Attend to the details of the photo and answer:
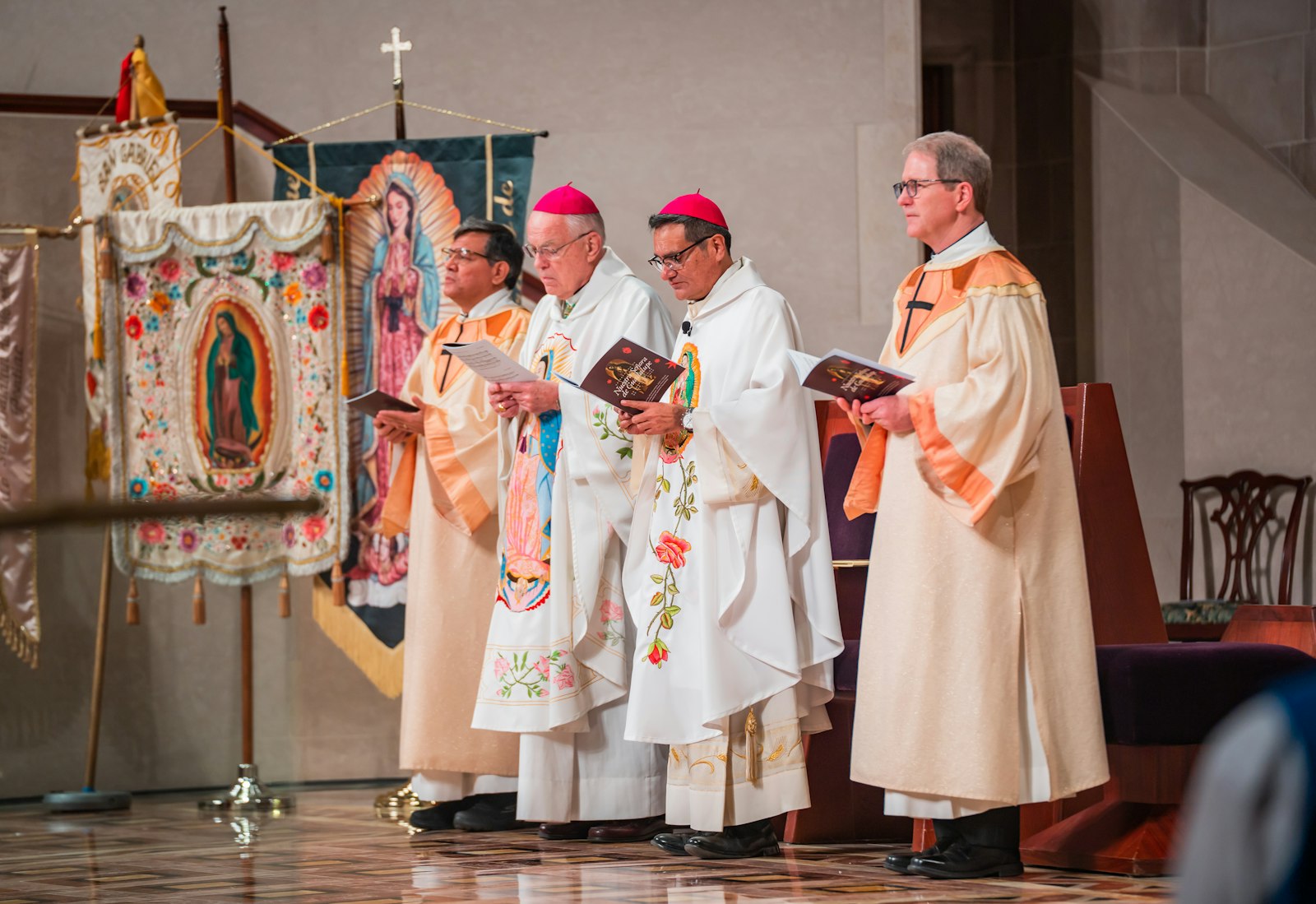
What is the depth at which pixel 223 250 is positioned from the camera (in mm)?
6020

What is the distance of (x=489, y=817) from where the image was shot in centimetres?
496

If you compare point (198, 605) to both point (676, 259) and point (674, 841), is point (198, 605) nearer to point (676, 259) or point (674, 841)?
point (674, 841)

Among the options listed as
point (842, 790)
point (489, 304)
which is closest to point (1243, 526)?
point (842, 790)

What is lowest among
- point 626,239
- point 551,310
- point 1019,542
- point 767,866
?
point 767,866

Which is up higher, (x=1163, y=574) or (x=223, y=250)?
(x=223, y=250)

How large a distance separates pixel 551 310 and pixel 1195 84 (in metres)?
5.67

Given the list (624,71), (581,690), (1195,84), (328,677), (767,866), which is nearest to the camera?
(767,866)

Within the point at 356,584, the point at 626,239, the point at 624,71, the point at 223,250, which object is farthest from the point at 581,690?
the point at 624,71

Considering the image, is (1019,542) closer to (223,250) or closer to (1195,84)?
(223,250)

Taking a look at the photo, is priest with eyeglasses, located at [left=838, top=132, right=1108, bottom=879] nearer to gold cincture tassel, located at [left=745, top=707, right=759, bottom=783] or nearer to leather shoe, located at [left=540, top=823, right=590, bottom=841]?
gold cincture tassel, located at [left=745, top=707, right=759, bottom=783]

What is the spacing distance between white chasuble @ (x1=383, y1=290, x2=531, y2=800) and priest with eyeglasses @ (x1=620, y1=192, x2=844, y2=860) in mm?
942

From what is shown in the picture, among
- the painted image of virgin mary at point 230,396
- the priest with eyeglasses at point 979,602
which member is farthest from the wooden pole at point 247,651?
the priest with eyeglasses at point 979,602

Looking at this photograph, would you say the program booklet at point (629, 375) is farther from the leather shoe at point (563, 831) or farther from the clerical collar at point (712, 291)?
the leather shoe at point (563, 831)

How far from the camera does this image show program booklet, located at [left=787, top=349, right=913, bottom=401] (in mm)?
3525
